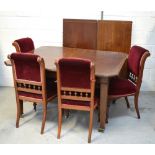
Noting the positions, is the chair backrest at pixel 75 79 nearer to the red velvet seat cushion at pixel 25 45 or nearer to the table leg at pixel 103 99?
the table leg at pixel 103 99

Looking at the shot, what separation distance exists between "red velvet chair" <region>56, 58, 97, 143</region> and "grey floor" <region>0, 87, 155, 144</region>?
11.0 inches

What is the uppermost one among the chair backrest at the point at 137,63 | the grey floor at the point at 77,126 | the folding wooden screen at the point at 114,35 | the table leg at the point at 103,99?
the folding wooden screen at the point at 114,35

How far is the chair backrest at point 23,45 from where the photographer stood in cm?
321

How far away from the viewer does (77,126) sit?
286 centimetres

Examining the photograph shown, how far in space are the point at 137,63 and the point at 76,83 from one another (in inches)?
34.6

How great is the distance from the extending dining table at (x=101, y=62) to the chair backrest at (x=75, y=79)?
0.13 meters

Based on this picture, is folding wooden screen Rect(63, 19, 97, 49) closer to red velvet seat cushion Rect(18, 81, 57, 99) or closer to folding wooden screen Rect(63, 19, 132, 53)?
folding wooden screen Rect(63, 19, 132, 53)

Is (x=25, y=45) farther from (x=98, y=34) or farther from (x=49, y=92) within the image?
(x=98, y=34)

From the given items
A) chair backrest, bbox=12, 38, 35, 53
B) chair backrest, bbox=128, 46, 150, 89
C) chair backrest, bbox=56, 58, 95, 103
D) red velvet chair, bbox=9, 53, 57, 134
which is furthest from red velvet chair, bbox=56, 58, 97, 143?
chair backrest, bbox=12, 38, 35, 53

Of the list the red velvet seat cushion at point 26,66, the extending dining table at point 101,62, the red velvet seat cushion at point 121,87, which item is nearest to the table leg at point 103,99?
the extending dining table at point 101,62

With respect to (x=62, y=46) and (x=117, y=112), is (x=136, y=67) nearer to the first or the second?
(x=117, y=112)

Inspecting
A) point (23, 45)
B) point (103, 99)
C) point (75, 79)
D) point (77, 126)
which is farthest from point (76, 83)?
point (23, 45)

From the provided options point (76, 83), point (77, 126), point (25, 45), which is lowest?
point (77, 126)

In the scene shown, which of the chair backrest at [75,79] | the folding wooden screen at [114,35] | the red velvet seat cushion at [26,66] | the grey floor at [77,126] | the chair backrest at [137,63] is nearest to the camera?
the chair backrest at [75,79]
